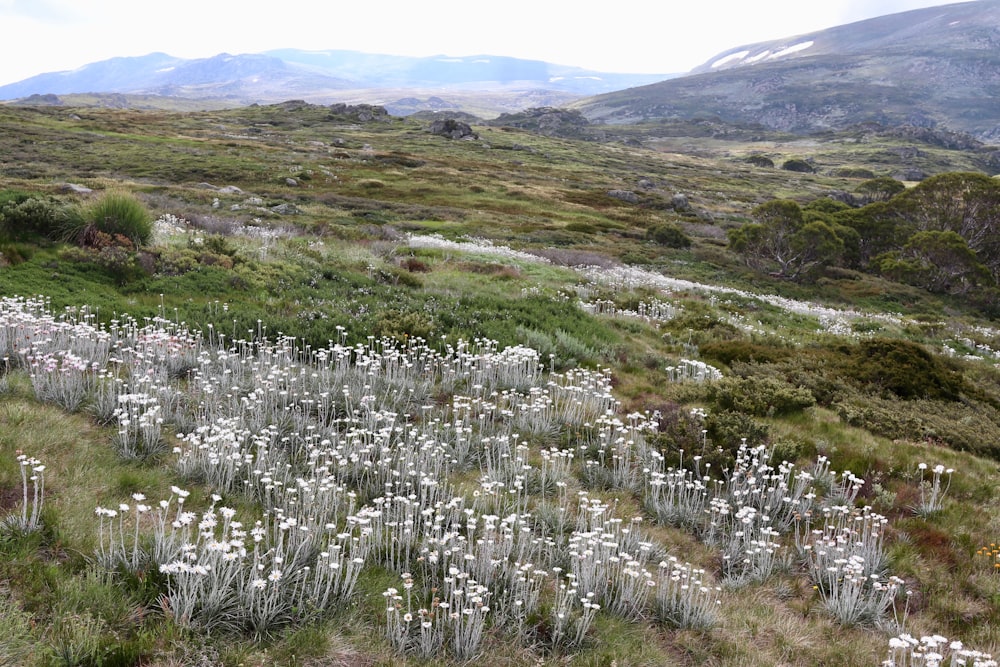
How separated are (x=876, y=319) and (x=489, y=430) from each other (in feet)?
69.1

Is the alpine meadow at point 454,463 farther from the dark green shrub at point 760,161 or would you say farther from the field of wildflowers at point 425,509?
the dark green shrub at point 760,161

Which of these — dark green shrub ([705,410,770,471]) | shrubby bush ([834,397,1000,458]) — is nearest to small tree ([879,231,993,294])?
shrubby bush ([834,397,1000,458])

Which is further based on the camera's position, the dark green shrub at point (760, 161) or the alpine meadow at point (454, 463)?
the dark green shrub at point (760, 161)

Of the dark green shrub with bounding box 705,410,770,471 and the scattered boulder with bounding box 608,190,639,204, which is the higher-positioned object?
the scattered boulder with bounding box 608,190,639,204

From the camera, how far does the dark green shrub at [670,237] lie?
136 feet

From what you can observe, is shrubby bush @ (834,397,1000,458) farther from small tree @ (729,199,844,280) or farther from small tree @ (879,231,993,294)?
small tree @ (879,231,993,294)

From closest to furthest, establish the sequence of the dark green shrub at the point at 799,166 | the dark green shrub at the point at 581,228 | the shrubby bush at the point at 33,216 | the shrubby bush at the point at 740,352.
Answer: the shrubby bush at the point at 33,216 → the shrubby bush at the point at 740,352 → the dark green shrub at the point at 581,228 → the dark green shrub at the point at 799,166

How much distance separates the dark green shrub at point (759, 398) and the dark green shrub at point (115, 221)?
44.4 feet

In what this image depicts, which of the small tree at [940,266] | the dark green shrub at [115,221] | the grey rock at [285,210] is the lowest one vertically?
the small tree at [940,266]

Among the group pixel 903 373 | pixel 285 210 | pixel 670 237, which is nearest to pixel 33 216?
pixel 903 373

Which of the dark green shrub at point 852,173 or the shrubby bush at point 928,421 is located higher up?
the dark green shrub at point 852,173

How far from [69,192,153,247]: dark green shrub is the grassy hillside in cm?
12

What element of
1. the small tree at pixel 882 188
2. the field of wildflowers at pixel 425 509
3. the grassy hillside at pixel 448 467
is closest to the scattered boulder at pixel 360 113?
the small tree at pixel 882 188

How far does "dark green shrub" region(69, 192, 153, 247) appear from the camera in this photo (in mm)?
13875
